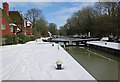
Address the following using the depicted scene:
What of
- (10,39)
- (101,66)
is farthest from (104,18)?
(10,39)

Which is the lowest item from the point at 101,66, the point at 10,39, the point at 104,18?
the point at 101,66

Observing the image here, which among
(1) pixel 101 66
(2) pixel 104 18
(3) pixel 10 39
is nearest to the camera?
(1) pixel 101 66

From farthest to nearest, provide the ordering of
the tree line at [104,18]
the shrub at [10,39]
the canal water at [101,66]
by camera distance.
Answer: the tree line at [104,18] < the shrub at [10,39] < the canal water at [101,66]

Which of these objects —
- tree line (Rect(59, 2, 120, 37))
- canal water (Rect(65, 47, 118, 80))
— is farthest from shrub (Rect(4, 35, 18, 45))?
tree line (Rect(59, 2, 120, 37))

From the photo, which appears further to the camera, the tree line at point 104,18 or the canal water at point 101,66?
the tree line at point 104,18

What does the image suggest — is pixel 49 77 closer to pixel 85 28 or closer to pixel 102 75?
pixel 102 75

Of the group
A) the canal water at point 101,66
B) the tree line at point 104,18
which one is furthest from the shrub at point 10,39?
the tree line at point 104,18

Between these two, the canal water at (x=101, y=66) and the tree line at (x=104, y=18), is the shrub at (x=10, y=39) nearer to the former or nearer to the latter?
the canal water at (x=101, y=66)

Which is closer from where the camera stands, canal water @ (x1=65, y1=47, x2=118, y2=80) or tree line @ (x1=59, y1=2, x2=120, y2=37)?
canal water @ (x1=65, y1=47, x2=118, y2=80)

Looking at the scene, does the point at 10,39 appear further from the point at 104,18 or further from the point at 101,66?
the point at 104,18

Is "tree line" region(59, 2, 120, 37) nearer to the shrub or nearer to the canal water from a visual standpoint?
the canal water

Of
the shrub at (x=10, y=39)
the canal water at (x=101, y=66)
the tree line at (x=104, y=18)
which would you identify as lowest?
the canal water at (x=101, y=66)

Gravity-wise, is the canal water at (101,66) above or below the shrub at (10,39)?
below

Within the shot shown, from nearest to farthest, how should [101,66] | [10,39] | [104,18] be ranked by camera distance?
[101,66] < [10,39] < [104,18]
